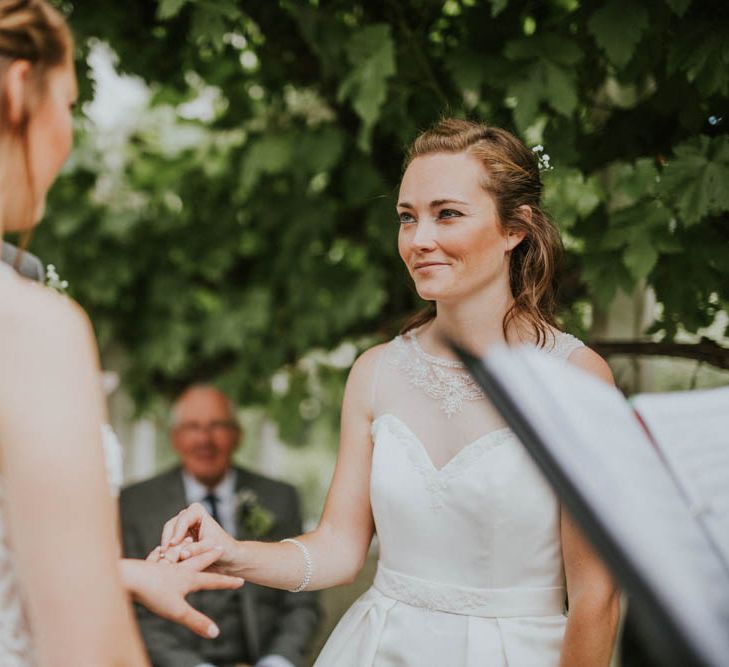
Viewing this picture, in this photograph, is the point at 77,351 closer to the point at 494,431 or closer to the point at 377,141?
the point at 494,431

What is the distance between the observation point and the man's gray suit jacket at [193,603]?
4129 millimetres

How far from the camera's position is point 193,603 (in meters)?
4.20

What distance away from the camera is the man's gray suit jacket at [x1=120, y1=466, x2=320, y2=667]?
4129 mm

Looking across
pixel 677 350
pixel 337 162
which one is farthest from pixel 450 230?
pixel 337 162

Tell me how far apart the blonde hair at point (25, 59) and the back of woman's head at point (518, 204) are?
48.5 inches

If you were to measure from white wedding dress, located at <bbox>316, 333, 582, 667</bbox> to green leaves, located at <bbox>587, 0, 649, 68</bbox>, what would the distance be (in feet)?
2.86

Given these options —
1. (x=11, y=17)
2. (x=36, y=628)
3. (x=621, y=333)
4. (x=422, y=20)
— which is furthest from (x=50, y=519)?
(x=621, y=333)

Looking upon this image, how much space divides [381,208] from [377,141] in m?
0.43

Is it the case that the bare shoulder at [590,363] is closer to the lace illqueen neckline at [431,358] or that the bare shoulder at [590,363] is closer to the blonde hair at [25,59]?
the lace illqueen neckline at [431,358]

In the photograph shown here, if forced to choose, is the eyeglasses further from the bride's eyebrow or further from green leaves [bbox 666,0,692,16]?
green leaves [bbox 666,0,692,16]

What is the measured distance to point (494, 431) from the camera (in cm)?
242

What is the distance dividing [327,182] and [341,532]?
2247 millimetres

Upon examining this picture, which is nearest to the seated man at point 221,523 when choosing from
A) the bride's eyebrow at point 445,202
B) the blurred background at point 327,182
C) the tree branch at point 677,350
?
the blurred background at point 327,182

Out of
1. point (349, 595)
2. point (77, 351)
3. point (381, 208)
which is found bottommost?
point (349, 595)
